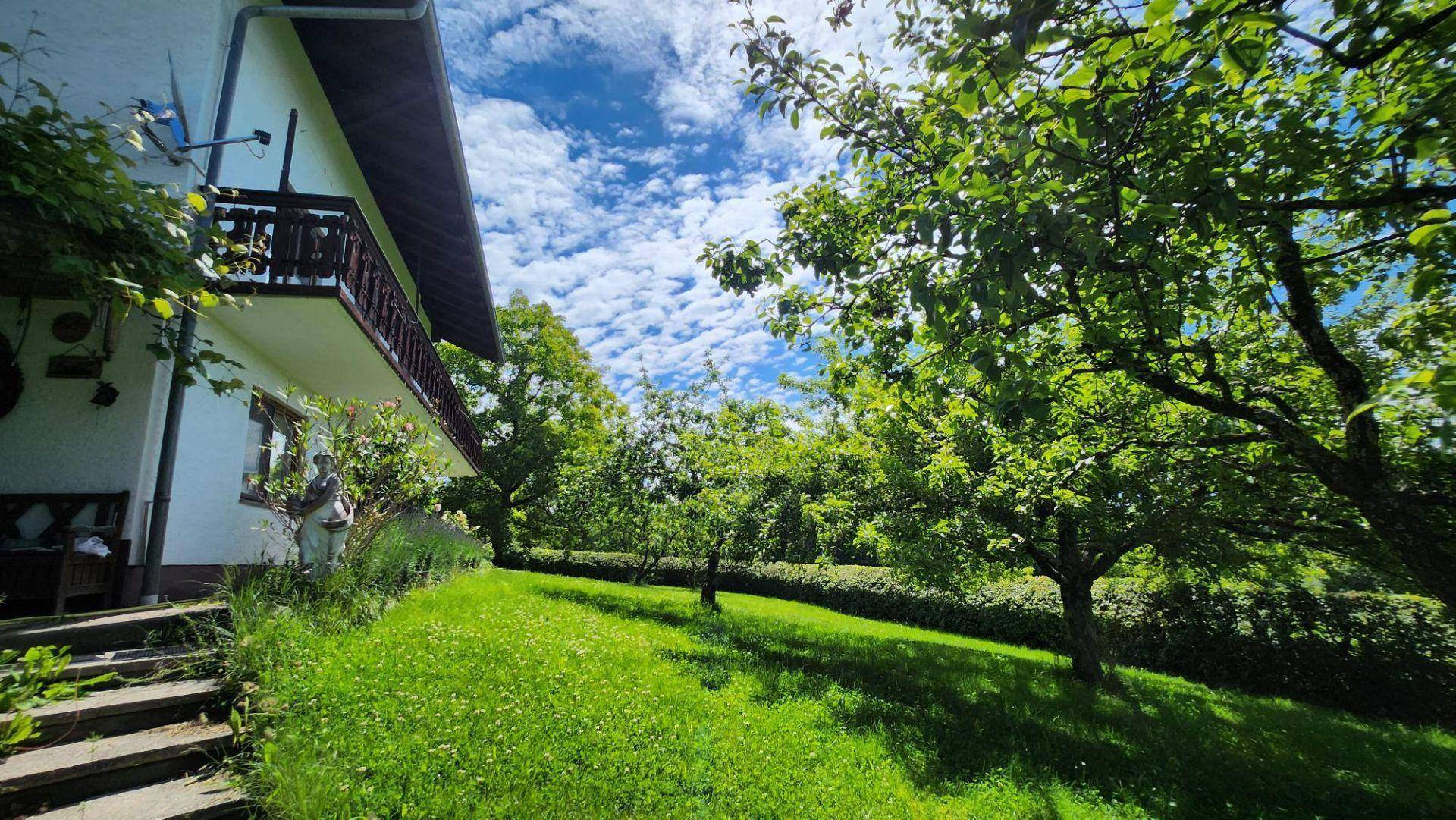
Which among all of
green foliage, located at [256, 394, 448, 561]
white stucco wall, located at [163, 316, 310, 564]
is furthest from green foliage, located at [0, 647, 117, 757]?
green foliage, located at [256, 394, 448, 561]

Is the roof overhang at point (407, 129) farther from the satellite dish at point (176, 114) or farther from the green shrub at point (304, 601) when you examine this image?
the green shrub at point (304, 601)

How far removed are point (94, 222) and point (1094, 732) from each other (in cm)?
1090

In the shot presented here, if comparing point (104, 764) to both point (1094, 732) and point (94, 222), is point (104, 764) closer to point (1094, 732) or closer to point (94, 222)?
point (94, 222)

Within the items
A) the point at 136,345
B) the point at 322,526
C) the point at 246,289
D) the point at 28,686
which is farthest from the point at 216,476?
the point at 28,686

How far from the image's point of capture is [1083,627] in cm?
1031

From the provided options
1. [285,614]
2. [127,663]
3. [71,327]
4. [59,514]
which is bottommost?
[127,663]

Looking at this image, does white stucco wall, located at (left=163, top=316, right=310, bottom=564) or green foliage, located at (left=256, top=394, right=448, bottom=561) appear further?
green foliage, located at (left=256, top=394, right=448, bottom=561)

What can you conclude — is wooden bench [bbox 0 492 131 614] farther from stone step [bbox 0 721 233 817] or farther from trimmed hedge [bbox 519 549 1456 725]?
trimmed hedge [bbox 519 549 1456 725]

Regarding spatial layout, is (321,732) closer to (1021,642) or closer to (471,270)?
(471,270)

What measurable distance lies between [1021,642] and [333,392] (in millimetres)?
18587

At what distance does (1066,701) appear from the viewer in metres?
8.65

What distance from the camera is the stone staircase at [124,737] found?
10.9 feet

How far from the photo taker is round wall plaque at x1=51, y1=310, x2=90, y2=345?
580cm

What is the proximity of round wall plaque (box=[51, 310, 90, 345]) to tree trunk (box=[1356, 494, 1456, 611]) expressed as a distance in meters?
11.1
